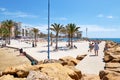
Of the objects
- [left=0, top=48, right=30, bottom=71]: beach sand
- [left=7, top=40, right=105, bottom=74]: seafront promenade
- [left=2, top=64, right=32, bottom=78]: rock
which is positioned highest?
[left=2, top=64, right=32, bottom=78]: rock

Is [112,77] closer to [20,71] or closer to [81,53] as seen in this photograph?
[20,71]

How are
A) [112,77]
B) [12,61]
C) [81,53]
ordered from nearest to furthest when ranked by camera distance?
[112,77]
[12,61]
[81,53]

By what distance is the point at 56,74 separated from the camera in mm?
8805

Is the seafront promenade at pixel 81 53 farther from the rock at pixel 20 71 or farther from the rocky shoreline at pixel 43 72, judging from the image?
the rock at pixel 20 71

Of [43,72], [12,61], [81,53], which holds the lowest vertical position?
[12,61]

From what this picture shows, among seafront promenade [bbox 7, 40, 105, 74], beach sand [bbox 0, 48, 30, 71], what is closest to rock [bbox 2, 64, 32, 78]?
seafront promenade [bbox 7, 40, 105, 74]

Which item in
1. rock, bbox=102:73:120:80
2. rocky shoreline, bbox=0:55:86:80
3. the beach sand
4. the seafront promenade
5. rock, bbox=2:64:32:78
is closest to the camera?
rocky shoreline, bbox=0:55:86:80

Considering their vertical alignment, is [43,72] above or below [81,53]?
above

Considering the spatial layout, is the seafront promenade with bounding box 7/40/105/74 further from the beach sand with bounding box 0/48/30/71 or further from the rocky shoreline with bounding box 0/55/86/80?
the rocky shoreline with bounding box 0/55/86/80

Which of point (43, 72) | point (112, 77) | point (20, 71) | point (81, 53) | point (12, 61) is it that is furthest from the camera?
point (81, 53)

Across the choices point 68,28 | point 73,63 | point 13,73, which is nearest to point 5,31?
point 68,28

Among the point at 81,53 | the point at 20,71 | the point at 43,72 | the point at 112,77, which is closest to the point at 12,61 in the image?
the point at 81,53

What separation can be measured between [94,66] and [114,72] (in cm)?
742

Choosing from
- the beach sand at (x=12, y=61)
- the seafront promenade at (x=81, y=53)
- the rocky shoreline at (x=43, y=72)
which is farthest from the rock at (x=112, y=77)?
the beach sand at (x=12, y=61)
